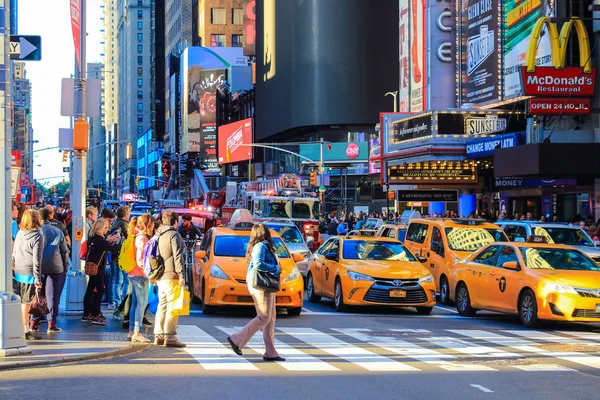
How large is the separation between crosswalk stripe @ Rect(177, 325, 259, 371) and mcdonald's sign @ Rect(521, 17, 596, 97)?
22.8 metres

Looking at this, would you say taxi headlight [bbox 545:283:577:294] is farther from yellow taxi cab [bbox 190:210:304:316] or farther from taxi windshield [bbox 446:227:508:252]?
taxi windshield [bbox 446:227:508:252]

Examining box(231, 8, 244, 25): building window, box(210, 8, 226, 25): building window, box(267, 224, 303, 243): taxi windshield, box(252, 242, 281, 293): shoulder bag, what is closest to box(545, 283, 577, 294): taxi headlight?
box(252, 242, 281, 293): shoulder bag

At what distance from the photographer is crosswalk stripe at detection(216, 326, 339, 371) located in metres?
11.0

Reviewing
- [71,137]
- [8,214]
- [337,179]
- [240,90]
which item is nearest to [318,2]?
[337,179]

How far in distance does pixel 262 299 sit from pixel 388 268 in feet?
25.9

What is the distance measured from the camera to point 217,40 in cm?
13675

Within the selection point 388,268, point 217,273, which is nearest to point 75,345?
point 217,273

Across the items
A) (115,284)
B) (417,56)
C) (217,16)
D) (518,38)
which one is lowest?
(115,284)

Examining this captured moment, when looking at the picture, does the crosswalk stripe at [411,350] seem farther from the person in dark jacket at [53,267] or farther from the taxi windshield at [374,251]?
the taxi windshield at [374,251]

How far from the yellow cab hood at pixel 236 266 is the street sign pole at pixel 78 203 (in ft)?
8.28

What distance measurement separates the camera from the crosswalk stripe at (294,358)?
1103cm

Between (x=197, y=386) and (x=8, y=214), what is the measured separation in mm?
3445

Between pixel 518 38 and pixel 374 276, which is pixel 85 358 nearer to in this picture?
pixel 374 276

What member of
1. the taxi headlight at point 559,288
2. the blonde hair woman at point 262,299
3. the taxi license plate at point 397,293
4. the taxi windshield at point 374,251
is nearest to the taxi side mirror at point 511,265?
the taxi headlight at point 559,288
